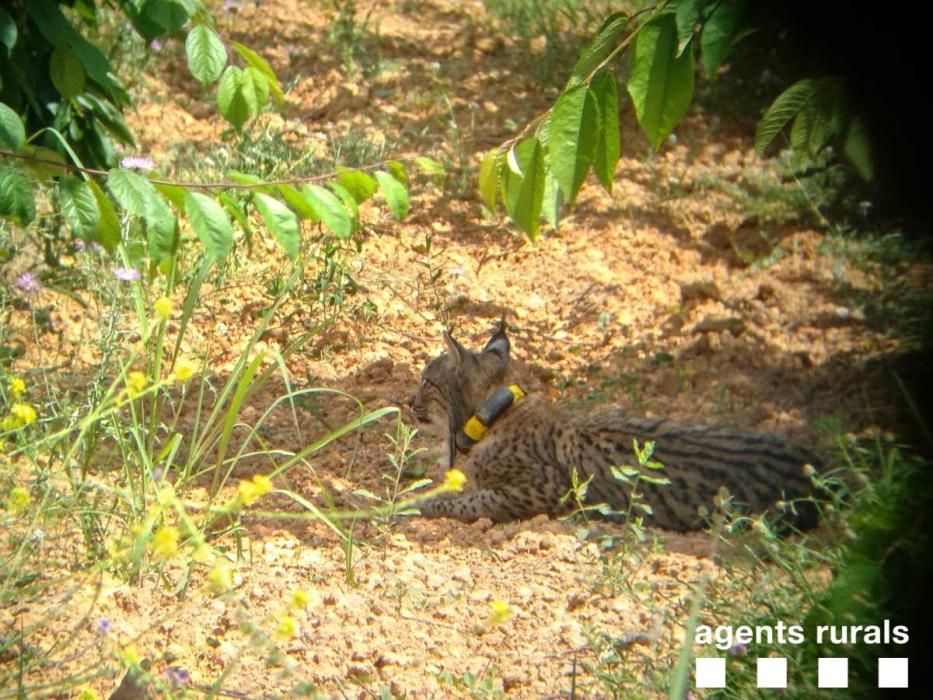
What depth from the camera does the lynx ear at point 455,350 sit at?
235 inches

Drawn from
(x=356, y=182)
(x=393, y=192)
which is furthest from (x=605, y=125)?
(x=356, y=182)

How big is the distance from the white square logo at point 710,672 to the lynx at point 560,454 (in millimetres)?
1299

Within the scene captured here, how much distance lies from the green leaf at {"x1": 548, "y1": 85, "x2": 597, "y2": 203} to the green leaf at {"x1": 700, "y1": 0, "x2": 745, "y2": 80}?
35 centimetres

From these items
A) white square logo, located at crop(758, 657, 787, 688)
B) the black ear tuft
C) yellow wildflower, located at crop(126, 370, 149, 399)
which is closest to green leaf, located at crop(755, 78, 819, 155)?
white square logo, located at crop(758, 657, 787, 688)

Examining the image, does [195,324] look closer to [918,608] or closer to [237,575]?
[237,575]

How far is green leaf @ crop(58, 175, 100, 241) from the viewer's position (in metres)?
3.94

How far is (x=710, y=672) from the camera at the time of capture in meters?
3.54

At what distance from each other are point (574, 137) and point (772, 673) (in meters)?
1.62

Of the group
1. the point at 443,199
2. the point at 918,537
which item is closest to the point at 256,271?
the point at 443,199

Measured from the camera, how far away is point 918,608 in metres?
3.07

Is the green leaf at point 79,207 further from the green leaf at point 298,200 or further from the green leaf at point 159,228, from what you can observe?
the green leaf at point 298,200

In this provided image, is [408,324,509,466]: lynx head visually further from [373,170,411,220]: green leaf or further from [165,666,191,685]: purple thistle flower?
[165,666,191,685]: purple thistle flower

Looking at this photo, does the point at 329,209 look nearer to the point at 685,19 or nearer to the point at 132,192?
the point at 132,192

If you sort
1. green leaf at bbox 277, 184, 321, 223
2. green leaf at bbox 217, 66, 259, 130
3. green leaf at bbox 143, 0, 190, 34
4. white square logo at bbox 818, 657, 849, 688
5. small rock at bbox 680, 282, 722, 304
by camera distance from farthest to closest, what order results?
small rock at bbox 680, 282, 722, 304
green leaf at bbox 143, 0, 190, 34
green leaf at bbox 217, 66, 259, 130
green leaf at bbox 277, 184, 321, 223
white square logo at bbox 818, 657, 849, 688
